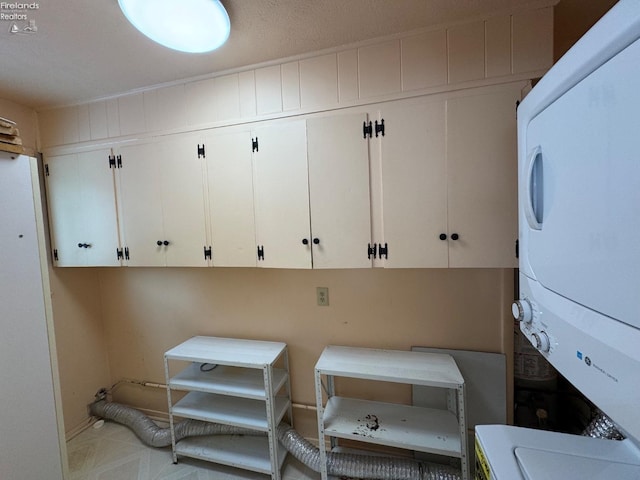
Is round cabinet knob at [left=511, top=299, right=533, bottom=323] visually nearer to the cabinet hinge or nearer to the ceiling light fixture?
the cabinet hinge

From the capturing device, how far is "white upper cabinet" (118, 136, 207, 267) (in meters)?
1.56

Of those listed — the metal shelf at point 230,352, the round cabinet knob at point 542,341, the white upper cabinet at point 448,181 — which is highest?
the white upper cabinet at point 448,181

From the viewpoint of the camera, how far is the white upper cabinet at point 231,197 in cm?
145

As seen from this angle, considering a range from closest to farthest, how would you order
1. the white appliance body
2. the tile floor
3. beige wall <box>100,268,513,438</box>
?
the white appliance body → beige wall <box>100,268,513,438</box> → the tile floor

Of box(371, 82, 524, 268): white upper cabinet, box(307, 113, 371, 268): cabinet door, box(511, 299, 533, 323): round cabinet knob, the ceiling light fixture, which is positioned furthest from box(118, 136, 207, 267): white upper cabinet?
box(511, 299, 533, 323): round cabinet knob

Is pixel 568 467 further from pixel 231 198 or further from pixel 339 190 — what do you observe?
pixel 231 198

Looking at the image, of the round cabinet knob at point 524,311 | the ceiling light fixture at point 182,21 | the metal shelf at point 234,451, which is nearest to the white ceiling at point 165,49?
the ceiling light fixture at point 182,21

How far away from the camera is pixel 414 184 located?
1.23 meters

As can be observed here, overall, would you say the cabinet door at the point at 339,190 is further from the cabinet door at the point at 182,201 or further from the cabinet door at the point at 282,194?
the cabinet door at the point at 182,201

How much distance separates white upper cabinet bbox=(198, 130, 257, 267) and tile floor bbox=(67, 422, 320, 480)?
4.20 ft

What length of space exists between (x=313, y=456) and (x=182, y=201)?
1.66 meters

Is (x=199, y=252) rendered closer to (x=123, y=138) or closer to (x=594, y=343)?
(x=123, y=138)

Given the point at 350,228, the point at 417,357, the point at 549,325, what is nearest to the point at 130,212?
the point at 350,228

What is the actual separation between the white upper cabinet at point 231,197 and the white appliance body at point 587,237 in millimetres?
1209
